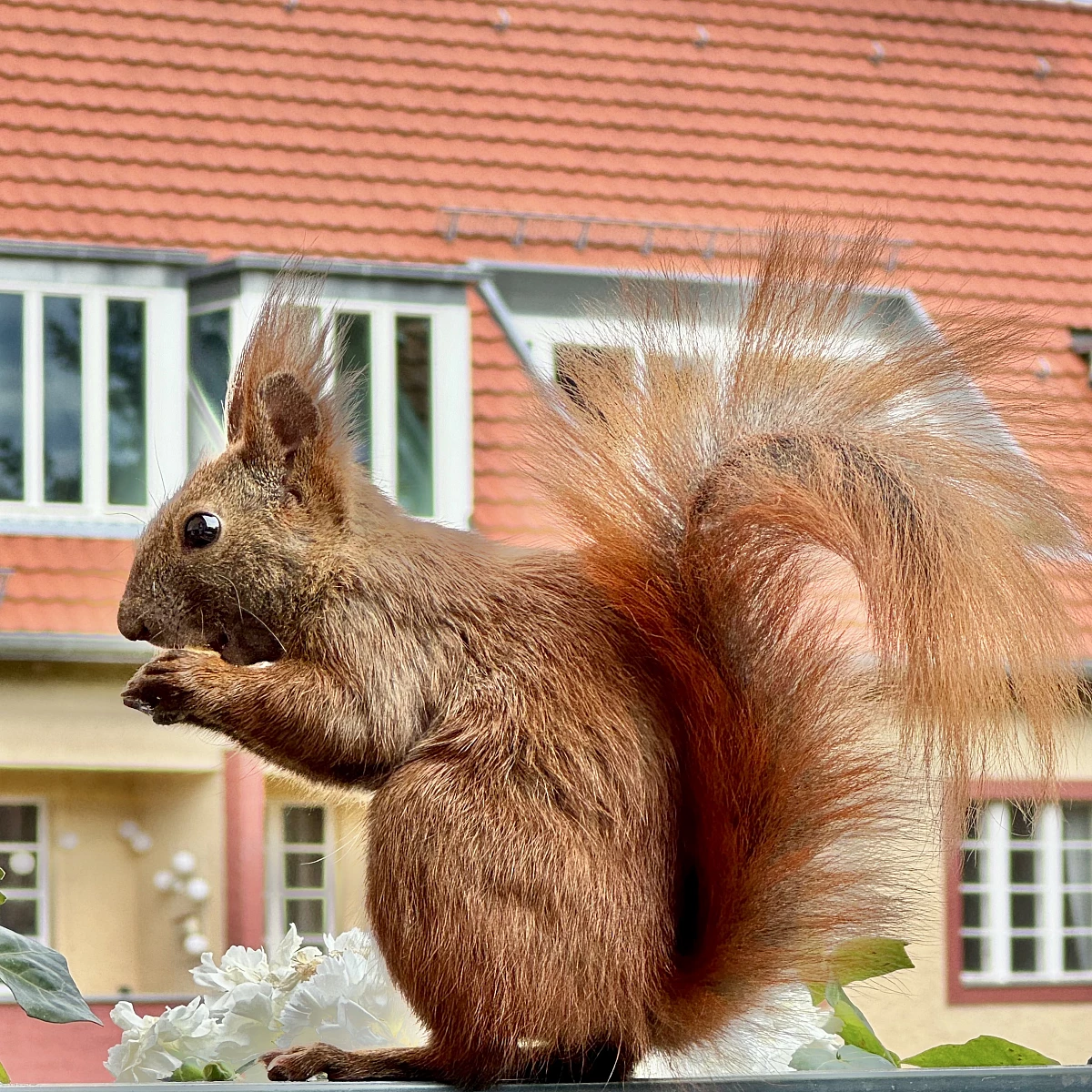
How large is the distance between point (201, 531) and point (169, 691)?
72mm

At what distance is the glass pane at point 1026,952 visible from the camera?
4.81 feet

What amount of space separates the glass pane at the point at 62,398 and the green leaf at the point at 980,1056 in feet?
2.61

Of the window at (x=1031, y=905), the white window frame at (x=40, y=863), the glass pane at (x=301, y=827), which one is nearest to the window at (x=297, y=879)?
the glass pane at (x=301, y=827)

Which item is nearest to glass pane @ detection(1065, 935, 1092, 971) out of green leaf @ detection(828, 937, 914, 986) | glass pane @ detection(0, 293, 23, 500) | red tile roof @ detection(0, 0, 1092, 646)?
red tile roof @ detection(0, 0, 1092, 646)

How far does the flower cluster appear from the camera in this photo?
647mm

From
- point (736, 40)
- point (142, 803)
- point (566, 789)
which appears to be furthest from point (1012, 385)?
point (736, 40)

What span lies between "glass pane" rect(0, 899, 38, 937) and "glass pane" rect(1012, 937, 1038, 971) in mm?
939

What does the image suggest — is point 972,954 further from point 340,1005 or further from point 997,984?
point 340,1005

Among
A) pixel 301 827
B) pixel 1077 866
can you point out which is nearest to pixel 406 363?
pixel 301 827

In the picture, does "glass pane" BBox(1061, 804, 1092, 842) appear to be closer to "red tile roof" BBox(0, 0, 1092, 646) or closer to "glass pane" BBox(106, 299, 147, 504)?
"red tile roof" BBox(0, 0, 1092, 646)

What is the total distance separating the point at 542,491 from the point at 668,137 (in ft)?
3.00

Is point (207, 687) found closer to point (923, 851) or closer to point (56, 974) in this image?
point (56, 974)

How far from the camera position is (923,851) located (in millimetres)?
617

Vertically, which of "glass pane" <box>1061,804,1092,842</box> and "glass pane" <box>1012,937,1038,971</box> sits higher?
"glass pane" <box>1061,804,1092,842</box>
